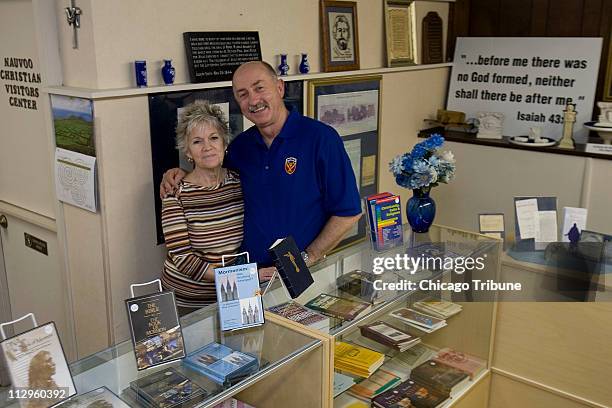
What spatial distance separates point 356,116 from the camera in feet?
12.3

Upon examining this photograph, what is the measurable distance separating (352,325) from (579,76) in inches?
124

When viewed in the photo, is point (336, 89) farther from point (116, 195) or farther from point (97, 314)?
point (97, 314)

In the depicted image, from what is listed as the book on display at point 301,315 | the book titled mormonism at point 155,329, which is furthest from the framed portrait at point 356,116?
the book titled mormonism at point 155,329

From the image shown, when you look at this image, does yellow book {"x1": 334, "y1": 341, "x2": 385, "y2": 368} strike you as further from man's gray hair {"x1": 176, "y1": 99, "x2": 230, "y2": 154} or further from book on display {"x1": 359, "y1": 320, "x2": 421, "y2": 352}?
man's gray hair {"x1": 176, "y1": 99, "x2": 230, "y2": 154}

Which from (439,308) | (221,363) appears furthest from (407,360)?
(221,363)

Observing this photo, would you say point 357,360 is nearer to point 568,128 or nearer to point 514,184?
point 514,184

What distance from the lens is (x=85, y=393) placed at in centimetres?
135

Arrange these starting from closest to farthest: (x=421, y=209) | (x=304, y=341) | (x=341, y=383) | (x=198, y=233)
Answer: (x=304, y=341)
(x=341, y=383)
(x=198, y=233)
(x=421, y=209)

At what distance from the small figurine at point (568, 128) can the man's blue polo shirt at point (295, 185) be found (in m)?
2.09

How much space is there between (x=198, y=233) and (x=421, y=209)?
35.3 inches

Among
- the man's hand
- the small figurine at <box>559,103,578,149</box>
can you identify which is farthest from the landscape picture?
the small figurine at <box>559,103,578,149</box>

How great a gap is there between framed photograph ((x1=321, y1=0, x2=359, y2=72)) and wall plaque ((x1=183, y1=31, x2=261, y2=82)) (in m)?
0.57

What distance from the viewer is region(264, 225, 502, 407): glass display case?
1.92m

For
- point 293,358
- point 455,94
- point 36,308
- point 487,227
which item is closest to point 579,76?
point 455,94
